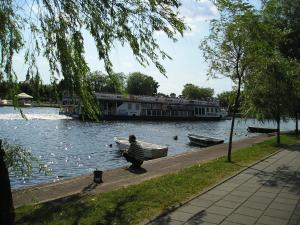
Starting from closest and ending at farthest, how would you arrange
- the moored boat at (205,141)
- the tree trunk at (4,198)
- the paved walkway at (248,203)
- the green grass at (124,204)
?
the tree trunk at (4,198) < the paved walkway at (248,203) < the green grass at (124,204) < the moored boat at (205,141)

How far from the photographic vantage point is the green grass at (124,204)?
8672mm

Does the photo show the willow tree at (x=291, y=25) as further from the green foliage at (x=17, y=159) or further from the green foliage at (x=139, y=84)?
the green foliage at (x=139, y=84)

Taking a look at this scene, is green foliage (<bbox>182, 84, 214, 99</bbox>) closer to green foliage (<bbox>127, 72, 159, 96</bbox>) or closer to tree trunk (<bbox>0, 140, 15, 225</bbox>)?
green foliage (<bbox>127, 72, 159, 96</bbox>)

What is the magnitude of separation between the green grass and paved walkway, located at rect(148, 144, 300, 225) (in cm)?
51

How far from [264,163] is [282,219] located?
897cm

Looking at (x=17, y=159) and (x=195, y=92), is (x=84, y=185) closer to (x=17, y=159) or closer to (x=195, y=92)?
(x=17, y=159)

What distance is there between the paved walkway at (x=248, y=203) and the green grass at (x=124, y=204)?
1.68ft

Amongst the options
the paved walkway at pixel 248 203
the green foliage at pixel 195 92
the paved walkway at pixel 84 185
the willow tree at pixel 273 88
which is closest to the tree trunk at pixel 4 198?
the paved walkway at pixel 248 203

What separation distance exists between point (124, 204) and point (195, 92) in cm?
16463

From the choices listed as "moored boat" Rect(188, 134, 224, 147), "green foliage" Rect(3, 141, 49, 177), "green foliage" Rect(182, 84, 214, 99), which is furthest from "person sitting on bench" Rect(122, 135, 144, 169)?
"green foliage" Rect(182, 84, 214, 99)

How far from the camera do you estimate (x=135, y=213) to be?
896 cm

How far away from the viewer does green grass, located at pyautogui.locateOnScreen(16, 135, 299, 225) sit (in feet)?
28.5

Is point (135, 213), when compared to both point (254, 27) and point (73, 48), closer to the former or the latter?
point (73, 48)

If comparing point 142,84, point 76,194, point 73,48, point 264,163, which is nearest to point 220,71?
point 264,163
